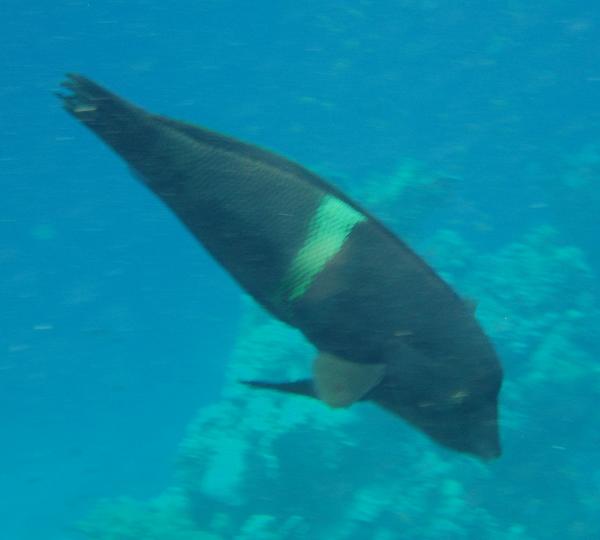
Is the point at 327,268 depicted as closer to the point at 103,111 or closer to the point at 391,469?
the point at 103,111

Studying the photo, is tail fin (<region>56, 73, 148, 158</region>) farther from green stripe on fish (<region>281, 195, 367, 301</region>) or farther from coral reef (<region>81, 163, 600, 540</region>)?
coral reef (<region>81, 163, 600, 540</region>)

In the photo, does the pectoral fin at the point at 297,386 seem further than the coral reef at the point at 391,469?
No

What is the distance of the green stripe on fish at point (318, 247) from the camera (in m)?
1.34

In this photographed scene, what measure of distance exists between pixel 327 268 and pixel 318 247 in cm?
5

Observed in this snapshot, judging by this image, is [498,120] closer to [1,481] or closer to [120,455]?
[120,455]

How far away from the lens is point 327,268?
1.35m

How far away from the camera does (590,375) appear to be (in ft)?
28.7

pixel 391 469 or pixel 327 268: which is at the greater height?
pixel 327 268

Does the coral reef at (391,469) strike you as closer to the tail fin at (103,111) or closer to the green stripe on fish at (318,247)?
the green stripe on fish at (318,247)

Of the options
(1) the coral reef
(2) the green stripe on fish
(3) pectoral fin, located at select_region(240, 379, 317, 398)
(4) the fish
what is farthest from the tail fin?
(1) the coral reef

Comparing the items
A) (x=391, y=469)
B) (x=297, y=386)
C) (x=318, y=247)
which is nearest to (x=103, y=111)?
(x=318, y=247)

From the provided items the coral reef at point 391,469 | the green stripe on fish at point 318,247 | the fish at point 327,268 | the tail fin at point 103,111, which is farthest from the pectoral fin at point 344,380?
the coral reef at point 391,469

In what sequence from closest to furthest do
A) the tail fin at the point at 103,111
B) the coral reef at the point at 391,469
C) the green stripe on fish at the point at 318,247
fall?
the tail fin at the point at 103,111, the green stripe on fish at the point at 318,247, the coral reef at the point at 391,469

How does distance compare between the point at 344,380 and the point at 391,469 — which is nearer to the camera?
the point at 344,380
